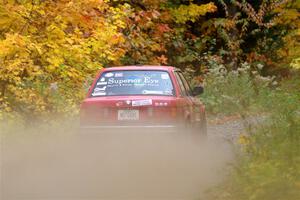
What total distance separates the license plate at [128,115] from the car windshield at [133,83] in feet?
1.46

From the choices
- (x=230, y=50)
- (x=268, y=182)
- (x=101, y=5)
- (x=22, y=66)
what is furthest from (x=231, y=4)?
(x=268, y=182)

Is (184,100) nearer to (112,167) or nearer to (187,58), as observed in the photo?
(112,167)

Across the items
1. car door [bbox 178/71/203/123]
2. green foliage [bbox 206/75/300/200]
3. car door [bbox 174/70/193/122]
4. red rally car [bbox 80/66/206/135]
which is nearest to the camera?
green foliage [bbox 206/75/300/200]

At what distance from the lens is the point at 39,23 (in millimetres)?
15359

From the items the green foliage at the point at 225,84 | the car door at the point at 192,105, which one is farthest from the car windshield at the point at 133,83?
the green foliage at the point at 225,84

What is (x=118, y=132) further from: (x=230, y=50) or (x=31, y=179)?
(x=230, y=50)

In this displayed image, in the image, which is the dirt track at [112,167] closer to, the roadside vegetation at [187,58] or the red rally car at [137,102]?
the red rally car at [137,102]

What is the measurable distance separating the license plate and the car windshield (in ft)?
1.46

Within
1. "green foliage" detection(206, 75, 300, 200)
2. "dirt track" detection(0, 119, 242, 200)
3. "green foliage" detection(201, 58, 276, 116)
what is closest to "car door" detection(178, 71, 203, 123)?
"dirt track" detection(0, 119, 242, 200)

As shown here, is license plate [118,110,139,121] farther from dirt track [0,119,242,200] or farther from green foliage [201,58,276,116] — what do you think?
green foliage [201,58,276,116]

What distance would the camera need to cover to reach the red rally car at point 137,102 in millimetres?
12422

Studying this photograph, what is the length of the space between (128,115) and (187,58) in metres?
16.0

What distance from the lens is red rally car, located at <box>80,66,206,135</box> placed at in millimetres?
12422

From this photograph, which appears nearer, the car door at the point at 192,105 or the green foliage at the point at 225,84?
the car door at the point at 192,105
